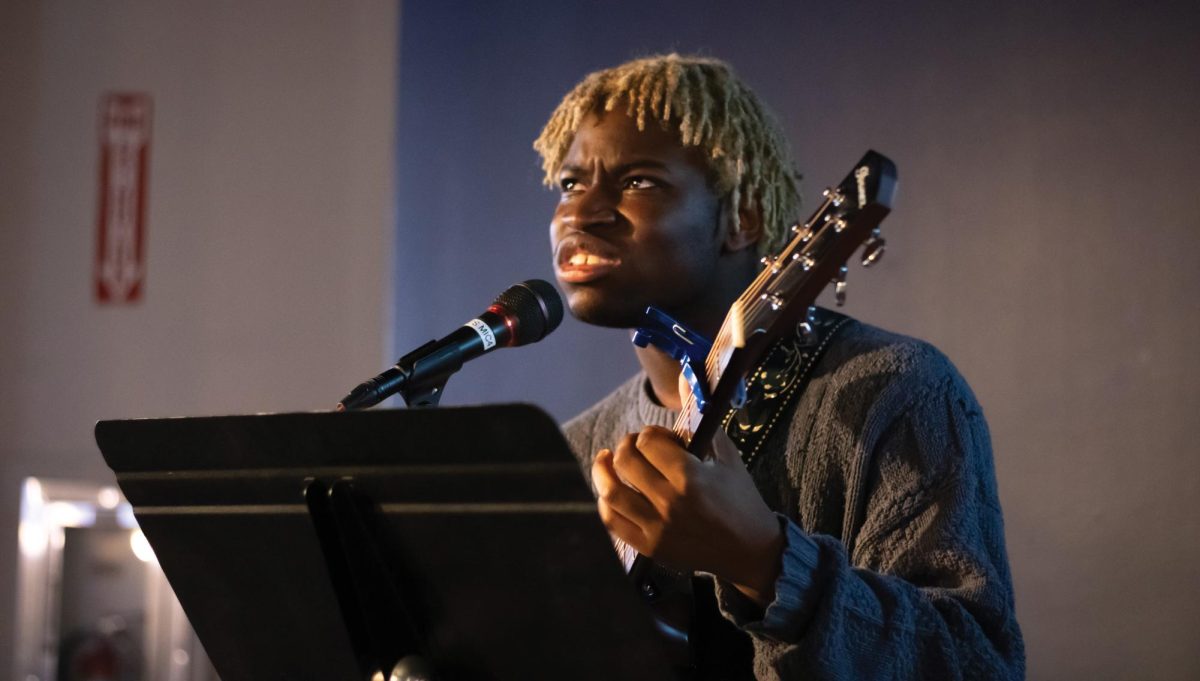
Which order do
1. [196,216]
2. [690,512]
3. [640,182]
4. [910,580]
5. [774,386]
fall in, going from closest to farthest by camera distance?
[690,512], [910,580], [774,386], [640,182], [196,216]

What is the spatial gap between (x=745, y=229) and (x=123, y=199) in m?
2.64

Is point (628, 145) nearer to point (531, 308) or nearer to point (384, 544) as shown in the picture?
point (531, 308)

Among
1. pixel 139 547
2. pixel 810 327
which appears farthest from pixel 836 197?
pixel 139 547

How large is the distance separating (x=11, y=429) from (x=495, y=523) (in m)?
3.42

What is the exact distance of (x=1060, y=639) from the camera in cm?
264

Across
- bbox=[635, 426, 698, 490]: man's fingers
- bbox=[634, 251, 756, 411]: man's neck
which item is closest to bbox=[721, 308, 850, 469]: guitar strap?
bbox=[634, 251, 756, 411]: man's neck

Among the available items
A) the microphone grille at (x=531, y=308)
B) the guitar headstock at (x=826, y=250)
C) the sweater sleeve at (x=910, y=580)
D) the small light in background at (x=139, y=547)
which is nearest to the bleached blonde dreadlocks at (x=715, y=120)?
the microphone grille at (x=531, y=308)

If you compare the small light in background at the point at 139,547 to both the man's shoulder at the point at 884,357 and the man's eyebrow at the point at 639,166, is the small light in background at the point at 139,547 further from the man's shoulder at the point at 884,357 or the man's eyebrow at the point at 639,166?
the man's shoulder at the point at 884,357

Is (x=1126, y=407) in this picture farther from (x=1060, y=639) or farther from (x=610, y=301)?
(x=610, y=301)

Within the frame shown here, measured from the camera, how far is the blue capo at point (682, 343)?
158cm

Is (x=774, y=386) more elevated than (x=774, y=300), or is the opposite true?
(x=774, y=300)

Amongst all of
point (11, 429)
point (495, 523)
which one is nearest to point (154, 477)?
point (495, 523)

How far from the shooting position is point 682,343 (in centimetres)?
168

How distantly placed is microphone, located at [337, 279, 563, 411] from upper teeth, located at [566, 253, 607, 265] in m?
0.17
